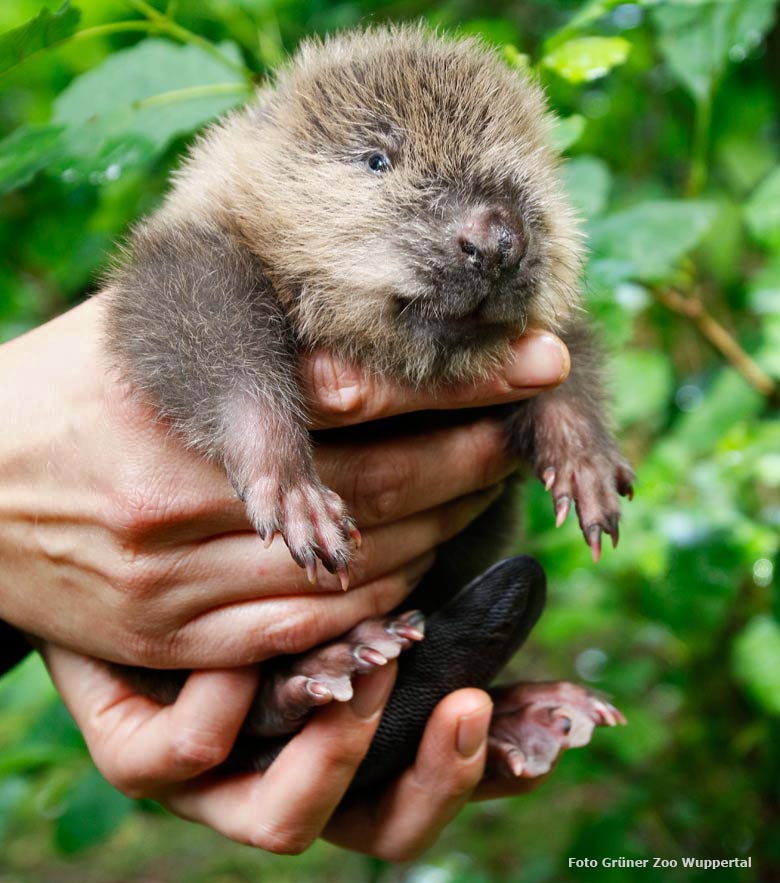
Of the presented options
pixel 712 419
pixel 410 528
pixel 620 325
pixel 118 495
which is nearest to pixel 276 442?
pixel 118 495

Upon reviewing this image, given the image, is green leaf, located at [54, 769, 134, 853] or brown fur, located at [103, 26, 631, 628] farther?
green leaf, located at [54, 769, 134, 853]

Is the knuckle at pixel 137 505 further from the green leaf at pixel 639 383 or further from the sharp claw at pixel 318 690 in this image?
the green leaf at pixel 639 383

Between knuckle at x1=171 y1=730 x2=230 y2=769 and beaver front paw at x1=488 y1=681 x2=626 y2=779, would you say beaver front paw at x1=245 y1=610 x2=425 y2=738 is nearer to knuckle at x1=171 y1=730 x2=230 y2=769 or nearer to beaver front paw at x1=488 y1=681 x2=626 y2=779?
knuckle at x1=171 y1=730 x2=230 y2=769

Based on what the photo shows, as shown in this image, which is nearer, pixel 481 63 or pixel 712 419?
pixel 481 63

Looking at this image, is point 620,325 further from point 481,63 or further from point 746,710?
point 746,710

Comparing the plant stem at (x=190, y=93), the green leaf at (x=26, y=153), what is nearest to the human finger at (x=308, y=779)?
the green leaf at (x=26, y=153)

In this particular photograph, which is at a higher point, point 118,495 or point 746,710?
point 118,495

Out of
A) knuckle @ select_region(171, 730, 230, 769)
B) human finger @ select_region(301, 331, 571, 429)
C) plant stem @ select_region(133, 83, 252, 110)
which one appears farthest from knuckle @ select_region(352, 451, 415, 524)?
plant stem @ select_region(133, 83, 252, 110)
